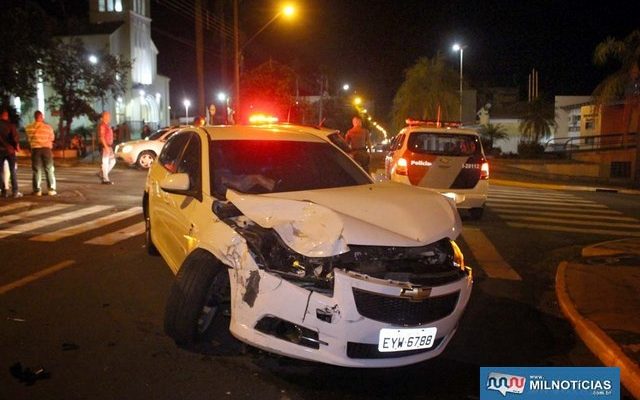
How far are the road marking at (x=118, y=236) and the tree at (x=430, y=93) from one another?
3693 centimetres

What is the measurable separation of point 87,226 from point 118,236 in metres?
1.16

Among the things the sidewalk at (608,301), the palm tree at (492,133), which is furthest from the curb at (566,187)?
the palm tree at (492,133)

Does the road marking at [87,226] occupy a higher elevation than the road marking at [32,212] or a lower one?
lower

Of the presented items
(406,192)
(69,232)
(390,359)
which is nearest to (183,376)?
(390,359)

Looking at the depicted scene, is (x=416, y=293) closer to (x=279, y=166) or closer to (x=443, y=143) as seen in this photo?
(x=279, y=166)

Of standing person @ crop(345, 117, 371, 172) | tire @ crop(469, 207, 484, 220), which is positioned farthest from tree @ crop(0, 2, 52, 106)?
tire @ crop(469, 207, 484, 220)

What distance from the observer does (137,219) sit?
11.8 metres

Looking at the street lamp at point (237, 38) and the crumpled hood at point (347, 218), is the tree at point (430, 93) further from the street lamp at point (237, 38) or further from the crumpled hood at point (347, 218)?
the crumpled hood at point (347, 218)

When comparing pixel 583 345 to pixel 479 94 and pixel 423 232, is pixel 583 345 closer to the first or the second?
pixel 423 232

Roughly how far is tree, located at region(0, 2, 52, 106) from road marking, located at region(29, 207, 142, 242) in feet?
63.1

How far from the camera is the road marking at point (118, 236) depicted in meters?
9.63

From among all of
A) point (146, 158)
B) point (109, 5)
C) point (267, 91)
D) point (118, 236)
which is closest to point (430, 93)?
point (267, 91)

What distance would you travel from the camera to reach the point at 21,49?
1140 inches

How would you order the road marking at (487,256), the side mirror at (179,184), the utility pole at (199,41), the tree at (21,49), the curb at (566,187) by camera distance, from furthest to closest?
the tree at (21,49)
the utility pole at (199,41)
the curb at (566,187)
the road marking at (487,256)
the side mirror at (179,184)
